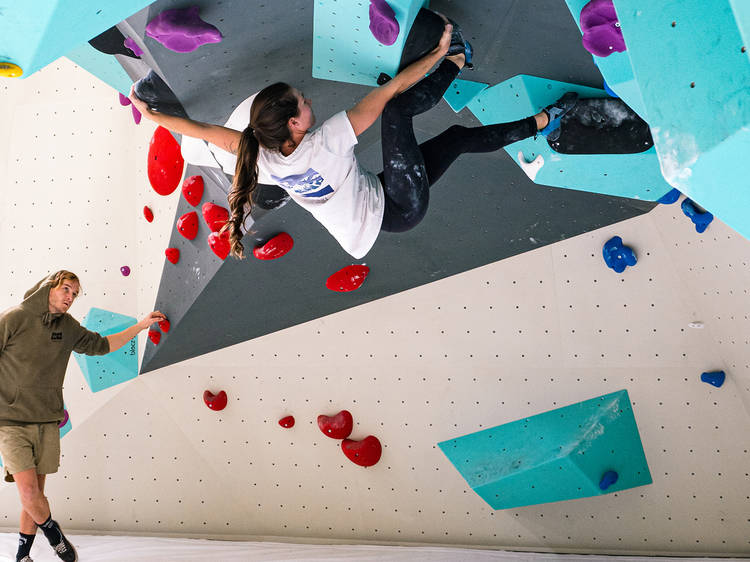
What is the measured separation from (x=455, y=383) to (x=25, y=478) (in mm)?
1975

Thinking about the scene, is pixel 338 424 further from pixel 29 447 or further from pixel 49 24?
pixel 49 24

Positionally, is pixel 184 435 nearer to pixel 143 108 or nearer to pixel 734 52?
pixel 143 108

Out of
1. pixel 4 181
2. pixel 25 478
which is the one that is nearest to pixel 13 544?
pixel 25 478

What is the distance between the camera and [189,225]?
131 inches

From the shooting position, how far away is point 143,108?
2.42 meters

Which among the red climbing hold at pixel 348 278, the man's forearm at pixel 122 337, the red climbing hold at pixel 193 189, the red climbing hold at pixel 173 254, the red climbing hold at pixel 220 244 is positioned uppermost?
the red climbing hold at pixel 193 189

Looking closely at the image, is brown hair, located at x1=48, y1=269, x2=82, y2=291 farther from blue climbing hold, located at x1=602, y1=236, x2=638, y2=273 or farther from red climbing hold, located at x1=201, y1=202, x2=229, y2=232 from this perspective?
blue climbing hold, located at x1=602, y1=236, x2=638, y2=273

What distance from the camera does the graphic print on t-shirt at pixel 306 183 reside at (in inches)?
87.4

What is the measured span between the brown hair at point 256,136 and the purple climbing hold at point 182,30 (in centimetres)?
34

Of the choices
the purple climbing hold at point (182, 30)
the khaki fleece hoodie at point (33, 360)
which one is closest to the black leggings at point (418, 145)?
the purple climbing hold at point (182, 30)

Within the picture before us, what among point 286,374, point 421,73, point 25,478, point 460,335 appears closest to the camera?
point 421,73

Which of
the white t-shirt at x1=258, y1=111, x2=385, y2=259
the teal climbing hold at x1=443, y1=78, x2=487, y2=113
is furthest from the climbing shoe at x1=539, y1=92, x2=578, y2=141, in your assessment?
the white t-shirt at x1=258, y1=111, x2=385, y2=259

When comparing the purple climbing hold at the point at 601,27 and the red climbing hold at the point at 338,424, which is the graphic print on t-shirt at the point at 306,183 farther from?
the red climbing hold at the point at 338,424

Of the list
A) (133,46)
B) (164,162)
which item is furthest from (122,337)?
(133,46)
